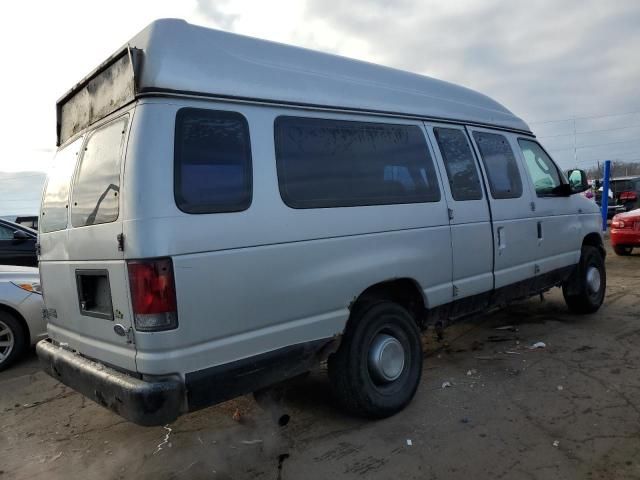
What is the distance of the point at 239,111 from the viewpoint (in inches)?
115

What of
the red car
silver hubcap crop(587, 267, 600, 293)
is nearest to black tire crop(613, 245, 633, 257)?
the red car

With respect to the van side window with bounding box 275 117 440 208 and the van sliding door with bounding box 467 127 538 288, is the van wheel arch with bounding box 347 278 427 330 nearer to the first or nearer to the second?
the van side window with bounding box 275 117 440 208

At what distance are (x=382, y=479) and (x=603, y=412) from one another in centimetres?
177

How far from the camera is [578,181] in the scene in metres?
5.83

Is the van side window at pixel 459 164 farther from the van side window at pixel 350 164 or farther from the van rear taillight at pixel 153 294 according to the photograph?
the van rear taillight at pixel 153 294

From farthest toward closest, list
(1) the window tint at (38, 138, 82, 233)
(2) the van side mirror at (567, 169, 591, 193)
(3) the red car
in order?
1. (3) the red car
2. (2) the van side mirror at (567, 169, 591, 193)
3. (1) the window tint at (38, 138, 82, 233)

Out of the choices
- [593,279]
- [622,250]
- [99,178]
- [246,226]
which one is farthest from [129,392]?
[622,250]

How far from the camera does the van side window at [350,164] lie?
3129mm

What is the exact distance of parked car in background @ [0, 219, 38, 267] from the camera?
778 centimetres

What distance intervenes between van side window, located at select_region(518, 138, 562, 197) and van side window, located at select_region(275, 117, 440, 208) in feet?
5.95

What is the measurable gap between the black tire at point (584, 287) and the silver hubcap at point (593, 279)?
0.04ft

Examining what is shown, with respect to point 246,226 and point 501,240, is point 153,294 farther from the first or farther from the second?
point 501,240

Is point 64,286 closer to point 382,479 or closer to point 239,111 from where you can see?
point 239,111

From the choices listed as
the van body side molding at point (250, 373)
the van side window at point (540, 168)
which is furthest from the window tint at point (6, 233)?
the van side window at point (540, 168)
